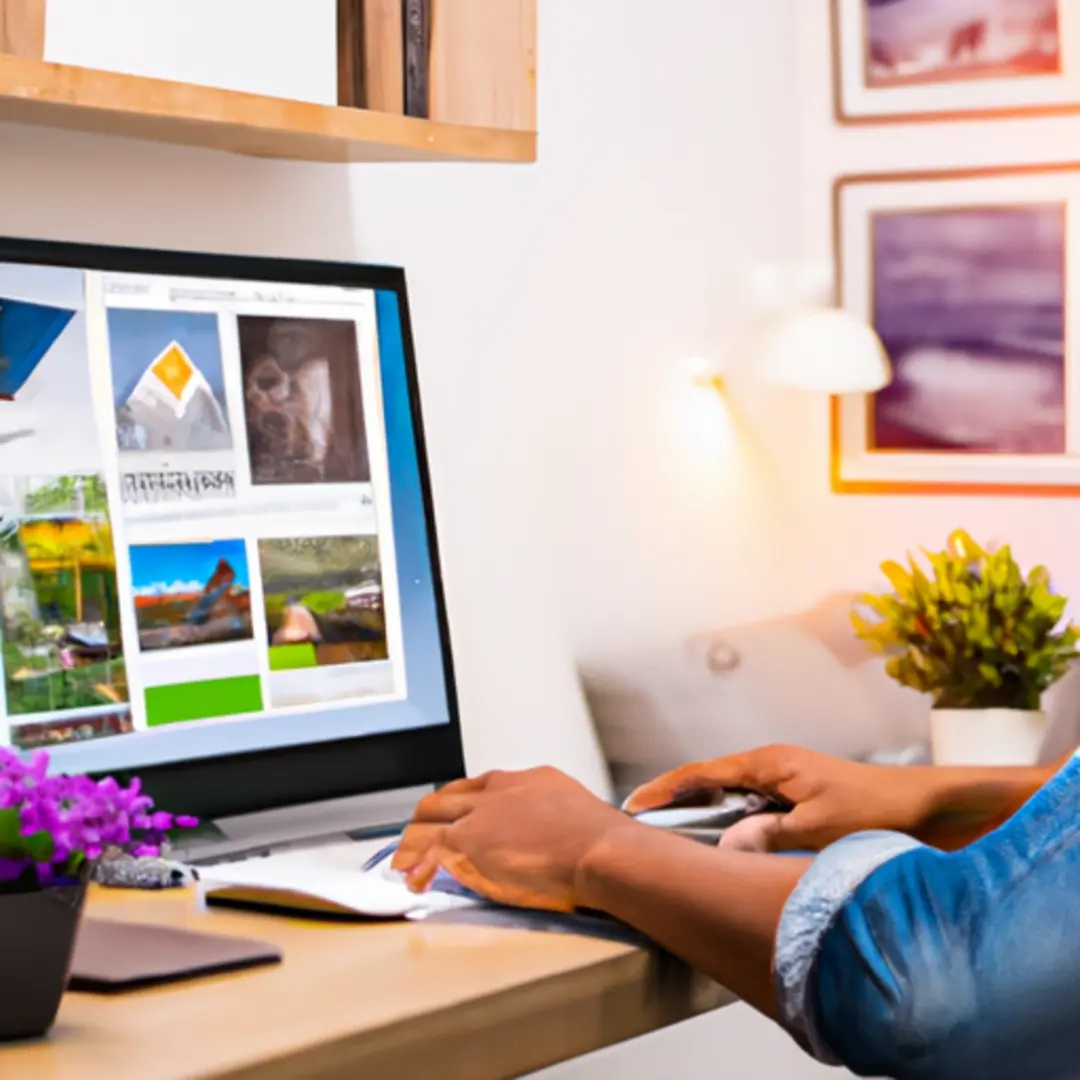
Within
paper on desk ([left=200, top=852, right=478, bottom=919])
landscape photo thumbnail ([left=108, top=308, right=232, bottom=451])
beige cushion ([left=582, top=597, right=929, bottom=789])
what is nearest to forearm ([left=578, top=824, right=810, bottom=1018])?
paper on desk ([left=200, top=852, right=478, bottom=919])

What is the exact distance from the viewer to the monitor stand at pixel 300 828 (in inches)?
65.3

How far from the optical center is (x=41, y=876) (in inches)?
39.3

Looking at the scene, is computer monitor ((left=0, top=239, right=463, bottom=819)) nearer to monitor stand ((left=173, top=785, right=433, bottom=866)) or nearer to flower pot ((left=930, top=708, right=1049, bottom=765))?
monitor stand ((left=173, top=785, right=433, bottom=866))

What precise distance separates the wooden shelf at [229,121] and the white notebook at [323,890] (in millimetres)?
600

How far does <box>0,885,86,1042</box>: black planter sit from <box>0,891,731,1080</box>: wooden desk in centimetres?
2

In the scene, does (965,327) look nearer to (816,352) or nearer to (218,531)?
(816,352)

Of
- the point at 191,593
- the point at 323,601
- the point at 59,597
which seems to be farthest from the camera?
the point at 323,601

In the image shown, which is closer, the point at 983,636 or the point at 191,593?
the point at 191,593

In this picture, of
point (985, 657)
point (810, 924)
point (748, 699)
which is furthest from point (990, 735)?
point (810, 924)

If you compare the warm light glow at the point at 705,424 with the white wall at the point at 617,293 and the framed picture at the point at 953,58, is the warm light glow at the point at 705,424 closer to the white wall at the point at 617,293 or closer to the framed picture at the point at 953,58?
the white wall at the point at 617,293

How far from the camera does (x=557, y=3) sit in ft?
7.88

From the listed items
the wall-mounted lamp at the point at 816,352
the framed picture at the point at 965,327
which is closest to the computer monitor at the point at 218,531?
the wall-mounted lamp at the point at 816,352

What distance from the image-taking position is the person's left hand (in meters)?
1.31

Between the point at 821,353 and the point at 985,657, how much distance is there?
737 millimetres
